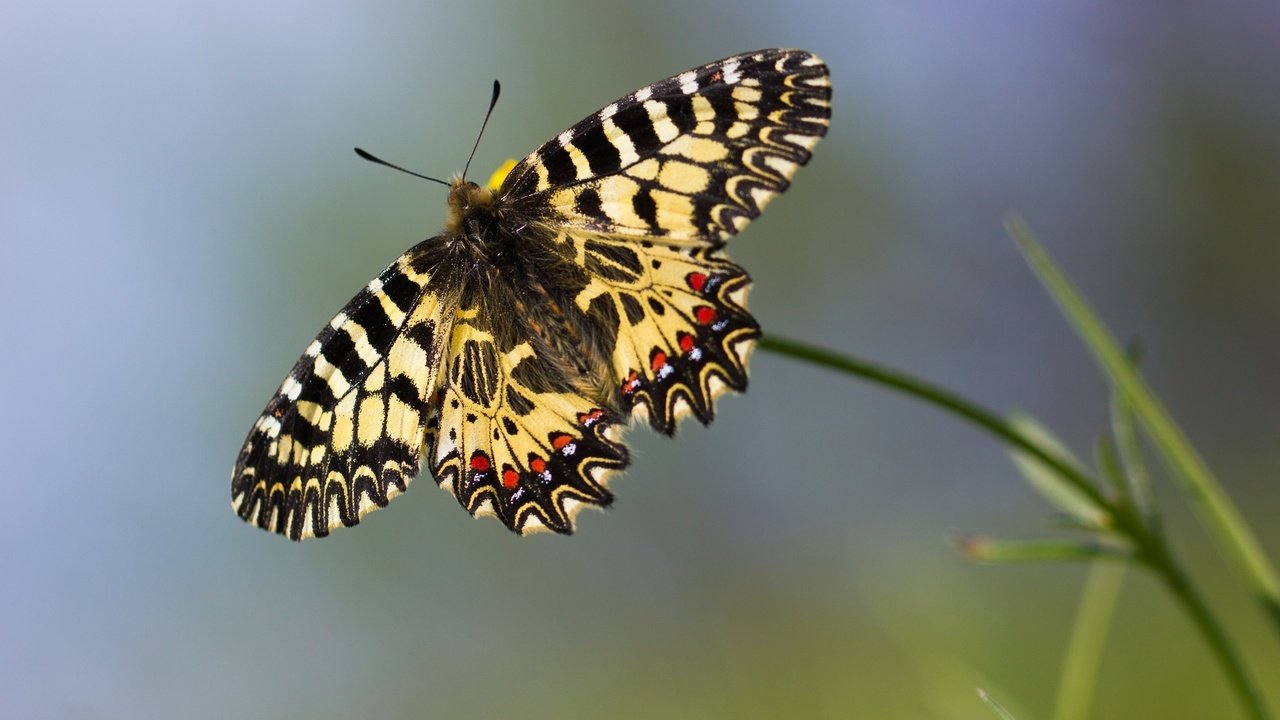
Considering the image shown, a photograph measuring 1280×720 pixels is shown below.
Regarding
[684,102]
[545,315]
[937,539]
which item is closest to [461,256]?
[545,315]

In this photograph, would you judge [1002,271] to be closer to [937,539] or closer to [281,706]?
[937,539]

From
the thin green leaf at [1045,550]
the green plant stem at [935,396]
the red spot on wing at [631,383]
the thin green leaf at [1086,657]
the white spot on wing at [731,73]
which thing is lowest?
the thin green leaf at [1086,657]

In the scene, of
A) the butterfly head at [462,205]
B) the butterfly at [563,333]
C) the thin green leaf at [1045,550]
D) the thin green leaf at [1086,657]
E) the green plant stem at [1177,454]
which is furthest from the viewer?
the butterfly head at [462,205]

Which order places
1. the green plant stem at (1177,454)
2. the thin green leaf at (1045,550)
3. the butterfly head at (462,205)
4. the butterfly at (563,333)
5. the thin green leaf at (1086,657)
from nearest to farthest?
the green plant stem at (1177,454), the thin green leaf at (1045,550), the thin green leaf at (1086,657), the butterfly at (563,333), the butterfly head at (462,205)

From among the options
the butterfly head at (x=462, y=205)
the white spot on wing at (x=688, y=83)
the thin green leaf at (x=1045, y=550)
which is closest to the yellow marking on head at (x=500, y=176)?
the butterfly head at (x=462, y=205)

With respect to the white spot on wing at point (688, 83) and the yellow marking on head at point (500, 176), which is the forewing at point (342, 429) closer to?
the yellow marking on head at point (500, 176)

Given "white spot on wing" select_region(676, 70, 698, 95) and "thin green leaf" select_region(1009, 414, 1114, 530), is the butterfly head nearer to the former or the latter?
"white spot on wing" select_region(676, 70, 698, 95)
